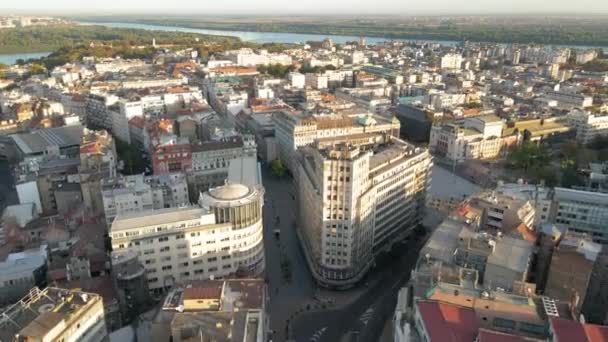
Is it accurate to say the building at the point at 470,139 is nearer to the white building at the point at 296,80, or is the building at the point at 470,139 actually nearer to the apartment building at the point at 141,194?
the apartment building at the point at 141,194

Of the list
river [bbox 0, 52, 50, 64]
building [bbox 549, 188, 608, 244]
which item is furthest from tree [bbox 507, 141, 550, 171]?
river [bbox 0, 52, 50, 64]

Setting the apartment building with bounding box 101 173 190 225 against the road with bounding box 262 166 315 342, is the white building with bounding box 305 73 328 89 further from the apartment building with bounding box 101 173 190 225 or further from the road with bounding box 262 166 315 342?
the apartment building with bounding box 101 173 190 225

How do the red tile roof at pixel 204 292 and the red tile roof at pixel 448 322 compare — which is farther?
the red tile roof at pixel 204 292

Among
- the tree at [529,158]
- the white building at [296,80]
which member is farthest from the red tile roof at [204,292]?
the white building at [296,80]

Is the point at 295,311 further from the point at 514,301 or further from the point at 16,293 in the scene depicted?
the point at 16,293

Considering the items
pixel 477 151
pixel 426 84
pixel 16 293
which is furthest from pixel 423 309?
pixel 426 84

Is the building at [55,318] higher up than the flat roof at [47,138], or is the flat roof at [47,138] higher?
the building at [55,318]

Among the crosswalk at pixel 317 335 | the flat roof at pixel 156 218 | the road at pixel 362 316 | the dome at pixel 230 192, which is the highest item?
the dome at pixel 230 192

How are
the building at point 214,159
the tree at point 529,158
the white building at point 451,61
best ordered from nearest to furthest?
the building at point 214,159 < the tree at point 529,158 < the white building at point 451,61
